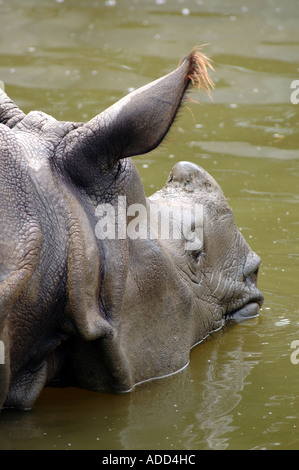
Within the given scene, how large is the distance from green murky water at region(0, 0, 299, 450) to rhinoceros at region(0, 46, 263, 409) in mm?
156

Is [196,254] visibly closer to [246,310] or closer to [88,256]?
[246,310]

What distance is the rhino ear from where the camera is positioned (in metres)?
3.47

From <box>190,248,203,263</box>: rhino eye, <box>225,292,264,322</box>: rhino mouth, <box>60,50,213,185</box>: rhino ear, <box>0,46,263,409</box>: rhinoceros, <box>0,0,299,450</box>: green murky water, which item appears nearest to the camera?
<box>0,46,263,409</box>: rhinoceros

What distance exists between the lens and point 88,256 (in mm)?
3426

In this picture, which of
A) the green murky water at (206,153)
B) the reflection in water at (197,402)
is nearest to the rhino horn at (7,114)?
the green murky water at (206,153)

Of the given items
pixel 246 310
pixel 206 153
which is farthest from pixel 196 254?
pixel 206 153

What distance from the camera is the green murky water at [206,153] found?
143 inches

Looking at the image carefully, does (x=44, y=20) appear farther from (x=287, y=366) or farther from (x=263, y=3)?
(x=287, y=366)

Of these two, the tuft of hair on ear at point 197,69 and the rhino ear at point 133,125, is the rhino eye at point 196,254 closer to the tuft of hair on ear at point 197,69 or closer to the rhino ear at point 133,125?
the rhino ear at point 133,125

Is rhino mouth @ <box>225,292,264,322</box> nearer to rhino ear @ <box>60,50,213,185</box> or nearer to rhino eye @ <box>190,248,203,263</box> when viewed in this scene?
rhino eye @ <box>190,248,203,263</box>

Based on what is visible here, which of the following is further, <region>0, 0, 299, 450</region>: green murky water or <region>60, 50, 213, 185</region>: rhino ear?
<region>0, 0, 299, 450</region>: green murky water

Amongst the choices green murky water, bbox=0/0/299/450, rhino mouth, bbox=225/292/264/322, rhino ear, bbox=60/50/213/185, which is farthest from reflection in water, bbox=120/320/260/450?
rhino ear, bbox=60/50/213/185

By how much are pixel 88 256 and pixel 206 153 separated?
14.1ft
